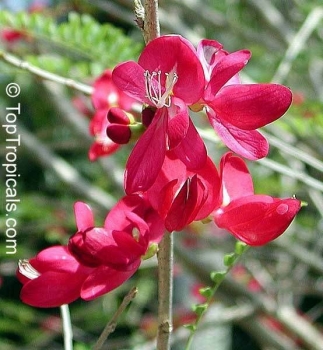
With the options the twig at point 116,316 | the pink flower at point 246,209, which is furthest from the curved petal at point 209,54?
the twig at point 116,316

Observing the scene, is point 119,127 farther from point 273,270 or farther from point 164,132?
point 273,270

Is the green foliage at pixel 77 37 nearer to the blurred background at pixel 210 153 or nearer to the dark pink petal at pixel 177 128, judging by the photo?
the blurred background at pixel 210 153

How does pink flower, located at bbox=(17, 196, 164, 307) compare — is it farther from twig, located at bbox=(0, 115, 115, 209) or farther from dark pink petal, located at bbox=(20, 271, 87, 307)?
twig, located at bbox=(0, 115, 115, 209)

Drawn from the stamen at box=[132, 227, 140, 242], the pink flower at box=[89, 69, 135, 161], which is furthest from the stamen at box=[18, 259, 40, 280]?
the pink flower at box=[89, 69, 135, 161]

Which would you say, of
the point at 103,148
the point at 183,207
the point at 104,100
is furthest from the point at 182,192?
the point at 104,100

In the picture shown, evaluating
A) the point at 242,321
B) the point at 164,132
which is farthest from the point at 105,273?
the point at 242,321

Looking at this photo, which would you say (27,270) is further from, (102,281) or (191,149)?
(191,149)
